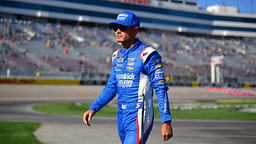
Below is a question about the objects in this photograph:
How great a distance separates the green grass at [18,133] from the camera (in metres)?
6.88

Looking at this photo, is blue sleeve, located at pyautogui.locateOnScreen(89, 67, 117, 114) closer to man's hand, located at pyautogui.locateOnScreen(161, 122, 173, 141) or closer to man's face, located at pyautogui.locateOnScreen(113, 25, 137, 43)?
man's face, located at pyautogui.locateOnScreen(113, 25, 137, 43)

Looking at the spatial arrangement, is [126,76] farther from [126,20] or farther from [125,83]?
[126,20]

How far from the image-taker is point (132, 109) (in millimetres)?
3068

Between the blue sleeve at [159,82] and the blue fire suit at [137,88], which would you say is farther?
the blue fire suit at [137,88]

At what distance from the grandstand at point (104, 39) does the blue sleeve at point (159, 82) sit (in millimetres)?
32148

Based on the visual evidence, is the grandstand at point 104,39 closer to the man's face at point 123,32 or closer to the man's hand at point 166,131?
the man's face at point 123,32

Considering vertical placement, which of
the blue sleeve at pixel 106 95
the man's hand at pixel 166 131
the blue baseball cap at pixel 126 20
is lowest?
the man's hand at pixel 166 131

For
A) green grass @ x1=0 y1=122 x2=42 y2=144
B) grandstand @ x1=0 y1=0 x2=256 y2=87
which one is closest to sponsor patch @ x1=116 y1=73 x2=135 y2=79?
green grass @ x1=0 y1=122 x2=42 y2=144

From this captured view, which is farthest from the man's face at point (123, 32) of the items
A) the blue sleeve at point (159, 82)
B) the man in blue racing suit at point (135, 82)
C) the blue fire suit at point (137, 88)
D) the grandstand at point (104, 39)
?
the grandstand at point (104, 39)

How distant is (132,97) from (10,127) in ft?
21.5

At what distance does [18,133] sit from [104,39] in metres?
43.0

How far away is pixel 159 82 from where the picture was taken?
2.91 m

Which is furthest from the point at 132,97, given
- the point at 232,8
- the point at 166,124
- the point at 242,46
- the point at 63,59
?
the point at 232,8

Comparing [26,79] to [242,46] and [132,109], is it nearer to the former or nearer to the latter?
[132,109]
